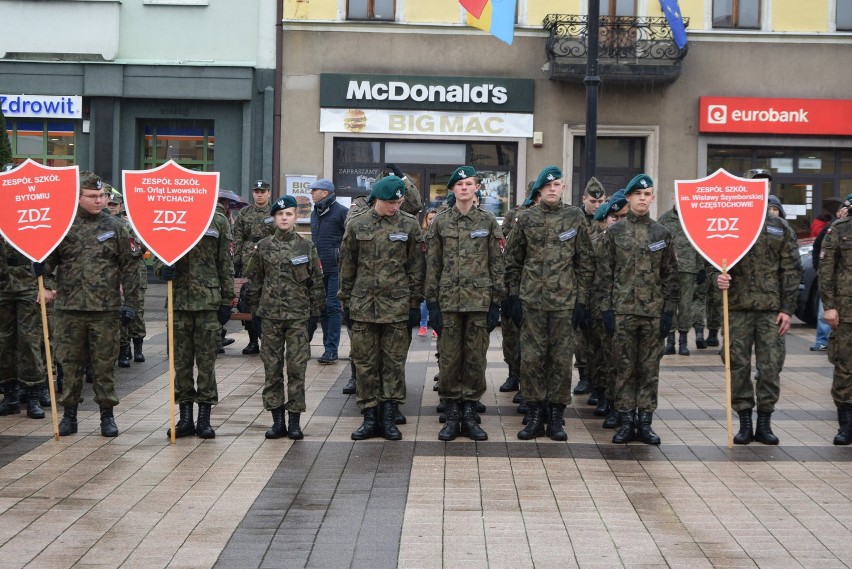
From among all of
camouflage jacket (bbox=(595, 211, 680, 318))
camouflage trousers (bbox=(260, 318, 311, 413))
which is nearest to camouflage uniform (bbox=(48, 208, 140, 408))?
camouflage trousers (bbox=(260, 318, 311, 413))

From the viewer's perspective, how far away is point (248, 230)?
13.6 metres

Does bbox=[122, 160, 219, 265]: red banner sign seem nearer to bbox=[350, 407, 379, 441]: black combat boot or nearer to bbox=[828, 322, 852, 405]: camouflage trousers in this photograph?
bbox=[350, 407, 379, 441]: black combat boot

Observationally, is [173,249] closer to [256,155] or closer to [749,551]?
[749,551]

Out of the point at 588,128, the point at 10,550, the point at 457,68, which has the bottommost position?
the point at 10,550

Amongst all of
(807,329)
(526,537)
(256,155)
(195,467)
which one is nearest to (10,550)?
(195,467)

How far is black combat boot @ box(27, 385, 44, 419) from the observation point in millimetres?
9484

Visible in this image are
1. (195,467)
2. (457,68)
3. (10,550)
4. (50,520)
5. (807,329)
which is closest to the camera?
(10,550)

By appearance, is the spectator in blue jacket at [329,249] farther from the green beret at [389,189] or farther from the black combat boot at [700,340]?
the black combat boot at [700,340]

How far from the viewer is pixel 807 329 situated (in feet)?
56.2

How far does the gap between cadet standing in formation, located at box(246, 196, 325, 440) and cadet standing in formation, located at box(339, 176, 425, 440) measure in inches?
11.9

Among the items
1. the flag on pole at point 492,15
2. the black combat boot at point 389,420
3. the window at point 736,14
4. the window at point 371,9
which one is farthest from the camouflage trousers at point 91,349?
the window at point 736,14

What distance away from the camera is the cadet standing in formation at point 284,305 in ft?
28.5

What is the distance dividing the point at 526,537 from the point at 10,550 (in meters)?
2.54

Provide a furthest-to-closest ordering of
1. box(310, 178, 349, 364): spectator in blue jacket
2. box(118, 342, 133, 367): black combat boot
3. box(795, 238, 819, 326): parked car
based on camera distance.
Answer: box(795, 238, 819, 326): parked car, box(310, 178, 349, 364): spectator in blue jacket, box(118, 342, 133, 367): black combat boot
